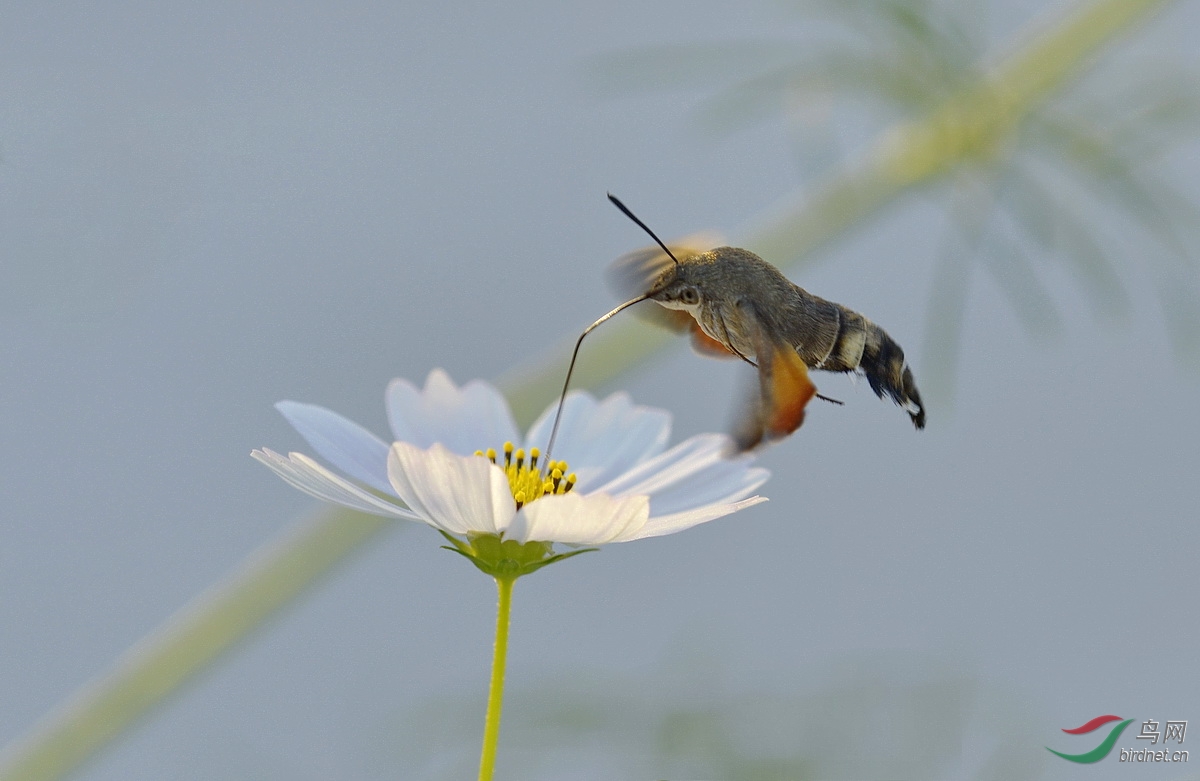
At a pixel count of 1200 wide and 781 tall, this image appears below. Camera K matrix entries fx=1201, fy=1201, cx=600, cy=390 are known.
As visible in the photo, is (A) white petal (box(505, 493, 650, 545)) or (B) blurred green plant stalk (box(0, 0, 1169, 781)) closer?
(A) white petal (box(505, 493, 650, 545))

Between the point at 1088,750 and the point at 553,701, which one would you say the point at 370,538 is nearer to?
the point at 553,701


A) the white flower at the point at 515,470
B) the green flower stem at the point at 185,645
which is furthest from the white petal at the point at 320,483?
the green flower stem at the point at 185,645

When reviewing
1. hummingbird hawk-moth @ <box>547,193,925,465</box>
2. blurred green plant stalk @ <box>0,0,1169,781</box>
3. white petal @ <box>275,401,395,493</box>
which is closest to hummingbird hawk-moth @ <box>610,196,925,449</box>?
hummingbird hawk-moth @ <box>547,193,925,465</box>

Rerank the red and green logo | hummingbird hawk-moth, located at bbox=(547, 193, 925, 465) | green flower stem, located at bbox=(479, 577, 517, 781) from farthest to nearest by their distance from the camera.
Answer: the red and green logo
hummingbird hawk-moth, located at bbox=(547, 193, 925, 465)
green flower stem, located at bbox=(479, 577, 517, 781)

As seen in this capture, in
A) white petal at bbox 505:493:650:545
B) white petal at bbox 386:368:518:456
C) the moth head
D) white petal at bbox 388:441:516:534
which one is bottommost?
white petal at bbox 505:493:650:545

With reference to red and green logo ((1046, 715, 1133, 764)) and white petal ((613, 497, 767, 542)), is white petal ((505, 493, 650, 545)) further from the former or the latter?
red and green logo ((1046, 715, 1133, 764))

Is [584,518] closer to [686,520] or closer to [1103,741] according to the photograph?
[686,520]

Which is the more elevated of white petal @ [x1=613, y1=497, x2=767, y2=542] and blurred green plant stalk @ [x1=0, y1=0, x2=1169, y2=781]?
blurred green plant stalk @ [x1=0, y1=0, x2=1169, y2=781]

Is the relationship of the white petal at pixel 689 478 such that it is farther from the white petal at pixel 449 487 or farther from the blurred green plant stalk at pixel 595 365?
the blurred green plant stalk at pixel 595 365
